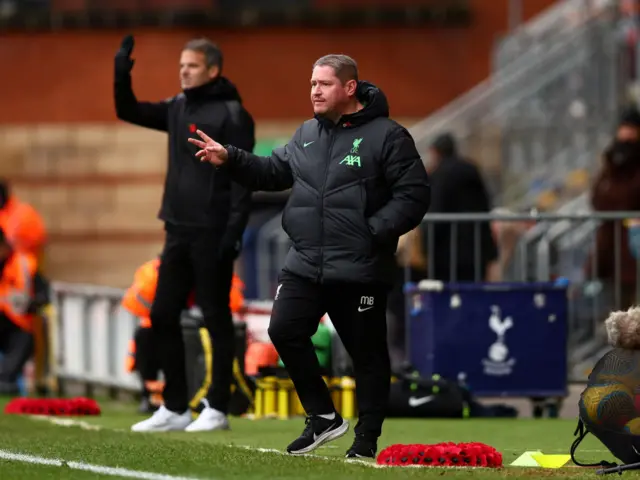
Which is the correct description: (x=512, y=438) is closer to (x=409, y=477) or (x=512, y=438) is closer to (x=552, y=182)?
(x=409, y=477)

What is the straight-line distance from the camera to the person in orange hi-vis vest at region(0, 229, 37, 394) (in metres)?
17.3

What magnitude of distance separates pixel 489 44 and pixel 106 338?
9548 mm

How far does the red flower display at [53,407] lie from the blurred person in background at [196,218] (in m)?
1.37

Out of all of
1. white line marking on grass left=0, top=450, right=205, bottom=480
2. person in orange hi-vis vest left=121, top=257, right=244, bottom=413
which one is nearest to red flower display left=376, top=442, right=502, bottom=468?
white line marking on grass left=0, top=450, right=205, bottom=480

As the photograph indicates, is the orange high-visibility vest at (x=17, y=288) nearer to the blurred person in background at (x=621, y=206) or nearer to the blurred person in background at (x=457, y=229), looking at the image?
the blurred person in background at (x=457, y=229)

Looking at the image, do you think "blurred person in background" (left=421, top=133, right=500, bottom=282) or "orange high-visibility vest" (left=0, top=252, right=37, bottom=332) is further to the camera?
"orange high-visibility vest" (left=0, top=252, right=37, bottom=332)

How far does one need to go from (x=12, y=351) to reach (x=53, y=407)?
411cm

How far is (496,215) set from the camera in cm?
1482

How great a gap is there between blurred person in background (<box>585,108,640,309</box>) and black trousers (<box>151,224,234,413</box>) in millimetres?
4164

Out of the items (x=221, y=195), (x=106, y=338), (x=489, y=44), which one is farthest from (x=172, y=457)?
(x=489, y=44)

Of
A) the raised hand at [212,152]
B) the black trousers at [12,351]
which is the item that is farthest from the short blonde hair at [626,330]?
the black trousers at [12,351]

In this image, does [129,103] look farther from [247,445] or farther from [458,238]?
[458,238]

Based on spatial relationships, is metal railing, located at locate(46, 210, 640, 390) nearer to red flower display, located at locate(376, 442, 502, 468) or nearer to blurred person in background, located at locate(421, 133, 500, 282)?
blurred person in background, located at locate(421, 133, 500, 282)

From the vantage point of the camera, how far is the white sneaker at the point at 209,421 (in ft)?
39.0
